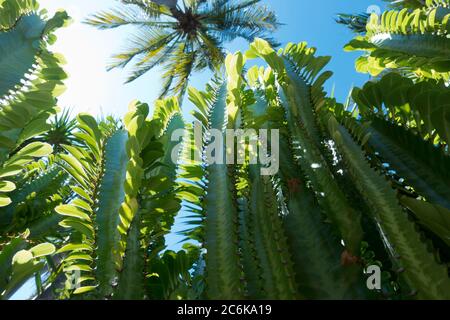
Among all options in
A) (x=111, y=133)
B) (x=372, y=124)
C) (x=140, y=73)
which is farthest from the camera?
(x=140, y=73)

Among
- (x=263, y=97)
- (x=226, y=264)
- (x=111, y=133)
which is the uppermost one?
(x=263, y=97)

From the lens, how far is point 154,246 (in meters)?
1.66

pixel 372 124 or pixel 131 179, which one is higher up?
pixel 372 124

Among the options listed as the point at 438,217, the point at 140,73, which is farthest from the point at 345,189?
the point at 140,73

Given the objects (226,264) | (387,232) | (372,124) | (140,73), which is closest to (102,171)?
(226,264)

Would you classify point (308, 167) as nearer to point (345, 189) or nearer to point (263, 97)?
point (345, 189)

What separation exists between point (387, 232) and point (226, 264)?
1.61 ft

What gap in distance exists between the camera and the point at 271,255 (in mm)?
1181

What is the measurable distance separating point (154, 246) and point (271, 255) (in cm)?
65
